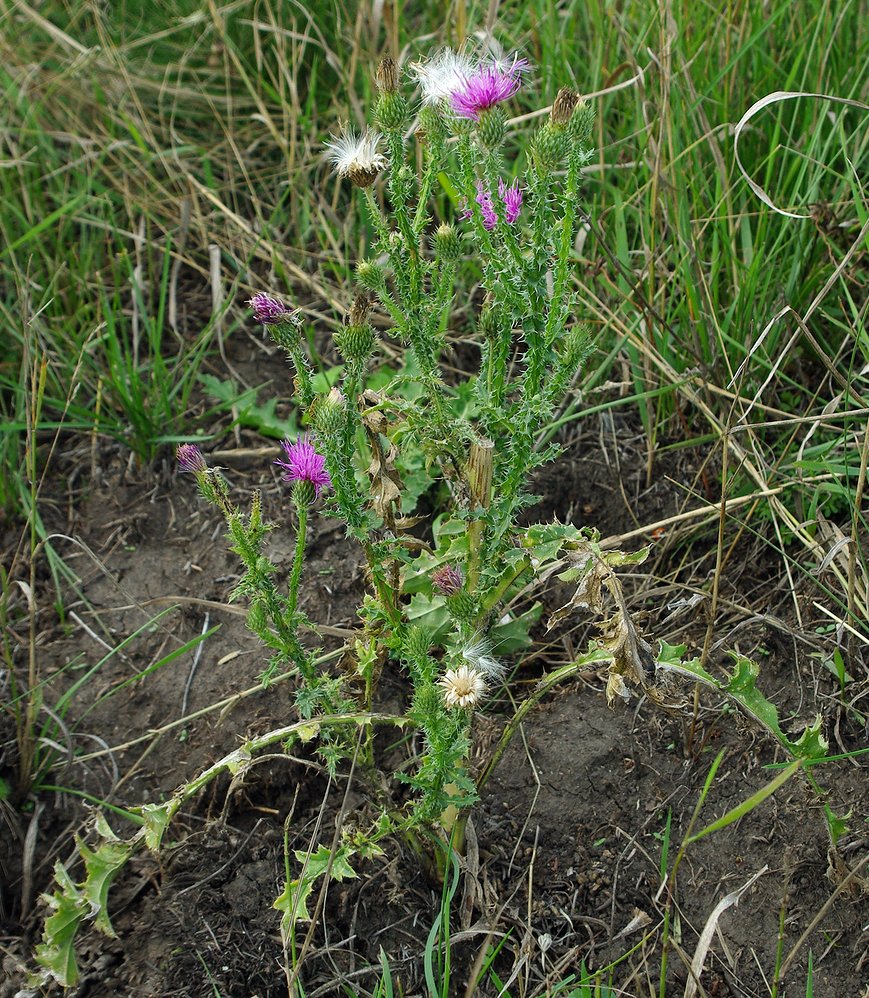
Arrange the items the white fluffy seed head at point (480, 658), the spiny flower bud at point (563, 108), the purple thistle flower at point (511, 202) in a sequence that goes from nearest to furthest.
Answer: the spiny flower bud at point (563, 108) < the white fluffy seed head at point (480, 658) < the purple thistle flower at point (511, 202)

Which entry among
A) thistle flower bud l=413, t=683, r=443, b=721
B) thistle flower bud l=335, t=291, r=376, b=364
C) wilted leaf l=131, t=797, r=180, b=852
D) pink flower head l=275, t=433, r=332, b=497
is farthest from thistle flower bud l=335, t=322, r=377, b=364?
wilted leaf l=131, t=797, r=180, b=852

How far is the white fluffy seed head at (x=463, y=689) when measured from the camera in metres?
1.38

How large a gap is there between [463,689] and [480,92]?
814mm

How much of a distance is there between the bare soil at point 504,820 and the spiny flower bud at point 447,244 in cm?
63

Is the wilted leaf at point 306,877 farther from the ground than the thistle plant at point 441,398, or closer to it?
closer to it

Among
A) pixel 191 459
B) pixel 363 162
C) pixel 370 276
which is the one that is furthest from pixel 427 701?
pixel 363 162

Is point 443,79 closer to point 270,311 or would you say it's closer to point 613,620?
point 270,311

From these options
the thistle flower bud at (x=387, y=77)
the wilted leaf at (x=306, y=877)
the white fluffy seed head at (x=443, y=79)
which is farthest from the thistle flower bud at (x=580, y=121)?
the wilted leaf at (x=306, y=877)

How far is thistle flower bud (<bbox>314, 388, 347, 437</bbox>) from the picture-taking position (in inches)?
56.4

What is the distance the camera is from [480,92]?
1.38m

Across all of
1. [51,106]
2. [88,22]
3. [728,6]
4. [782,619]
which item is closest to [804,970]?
[782,619]

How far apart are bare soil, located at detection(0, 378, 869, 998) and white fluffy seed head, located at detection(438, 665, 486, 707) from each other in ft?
1.09

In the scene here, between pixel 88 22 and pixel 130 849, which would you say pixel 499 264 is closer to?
pixel 130 849

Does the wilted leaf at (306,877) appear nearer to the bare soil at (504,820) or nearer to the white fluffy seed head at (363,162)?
the bare soil at (504,820)
